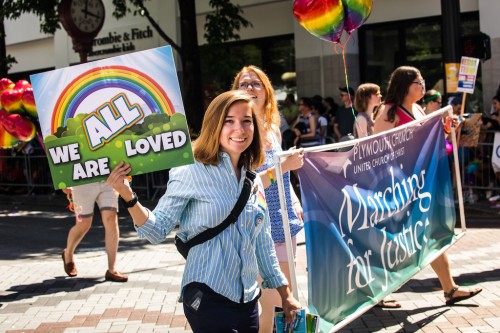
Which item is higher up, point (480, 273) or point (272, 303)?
point (272, 303)

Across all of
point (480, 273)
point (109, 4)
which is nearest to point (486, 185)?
point (480, 273)

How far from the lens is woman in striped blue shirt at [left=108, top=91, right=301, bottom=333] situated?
3.66m

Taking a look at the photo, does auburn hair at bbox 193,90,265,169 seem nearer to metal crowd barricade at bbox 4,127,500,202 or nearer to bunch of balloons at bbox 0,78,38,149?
bunch of balloons at bbox 0,78,38,149

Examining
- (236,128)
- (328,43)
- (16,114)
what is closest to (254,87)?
(236,128)

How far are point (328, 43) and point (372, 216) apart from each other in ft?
44.1

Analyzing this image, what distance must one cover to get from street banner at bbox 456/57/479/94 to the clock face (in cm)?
881

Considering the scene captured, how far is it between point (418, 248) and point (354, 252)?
4.07 feet

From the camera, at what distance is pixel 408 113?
6469mm

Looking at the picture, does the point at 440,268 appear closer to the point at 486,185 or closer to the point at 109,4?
the point at 486,185

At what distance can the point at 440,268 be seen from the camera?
6.48m

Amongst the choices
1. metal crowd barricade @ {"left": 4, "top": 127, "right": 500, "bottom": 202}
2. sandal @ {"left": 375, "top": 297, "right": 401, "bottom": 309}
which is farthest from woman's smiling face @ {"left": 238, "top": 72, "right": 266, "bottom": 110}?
metal crowd barricade @ {"left": 4, "top": 127, "right": 500, "bottom": 202}

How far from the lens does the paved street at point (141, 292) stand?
6208mm

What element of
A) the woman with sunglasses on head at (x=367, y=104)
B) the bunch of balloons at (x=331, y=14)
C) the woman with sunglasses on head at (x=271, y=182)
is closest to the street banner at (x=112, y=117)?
the woman with sunglasses on head at (x=271, y=182)

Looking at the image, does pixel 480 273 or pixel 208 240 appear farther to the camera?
pixel 480 273
